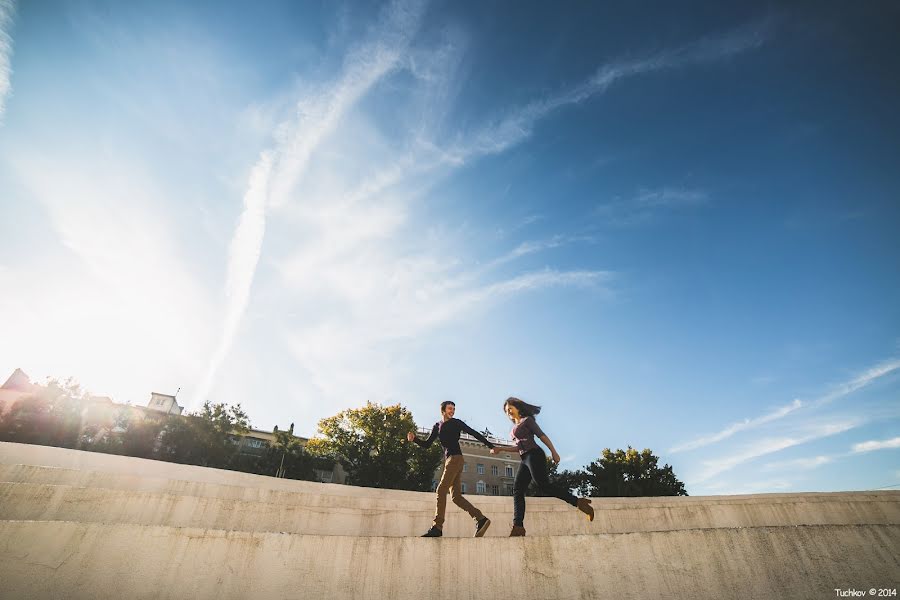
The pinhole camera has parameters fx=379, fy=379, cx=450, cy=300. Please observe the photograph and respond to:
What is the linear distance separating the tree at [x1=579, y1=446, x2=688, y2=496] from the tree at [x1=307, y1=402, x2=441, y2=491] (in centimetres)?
1541

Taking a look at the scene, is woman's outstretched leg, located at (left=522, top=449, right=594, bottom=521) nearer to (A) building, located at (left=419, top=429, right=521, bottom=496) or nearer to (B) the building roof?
(A) building, located at (left=419, top=429, right=521, bottom=496)

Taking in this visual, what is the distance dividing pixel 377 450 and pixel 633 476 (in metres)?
23.0

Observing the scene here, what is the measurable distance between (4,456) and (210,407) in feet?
103

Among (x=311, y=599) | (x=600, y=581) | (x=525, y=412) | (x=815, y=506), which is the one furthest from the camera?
(x=815, y=506)

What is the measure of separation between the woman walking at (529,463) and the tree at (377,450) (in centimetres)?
2971

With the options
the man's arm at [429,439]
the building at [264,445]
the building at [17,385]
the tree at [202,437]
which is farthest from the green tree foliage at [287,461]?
the man's arm at [429,439]

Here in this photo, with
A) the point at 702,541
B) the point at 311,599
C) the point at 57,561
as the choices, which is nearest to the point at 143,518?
the point at 57,561

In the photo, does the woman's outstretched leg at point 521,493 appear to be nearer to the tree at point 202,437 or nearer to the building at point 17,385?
the tree at point 202,437

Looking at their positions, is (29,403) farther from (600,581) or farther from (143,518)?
(600,581)

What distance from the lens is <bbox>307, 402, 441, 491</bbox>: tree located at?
32.8 m

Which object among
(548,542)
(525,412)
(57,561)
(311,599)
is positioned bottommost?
(311,599)

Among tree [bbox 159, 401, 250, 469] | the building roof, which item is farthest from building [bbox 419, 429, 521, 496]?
the building roof

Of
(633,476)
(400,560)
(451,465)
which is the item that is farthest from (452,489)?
(633,476)

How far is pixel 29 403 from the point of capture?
98.4 feet
